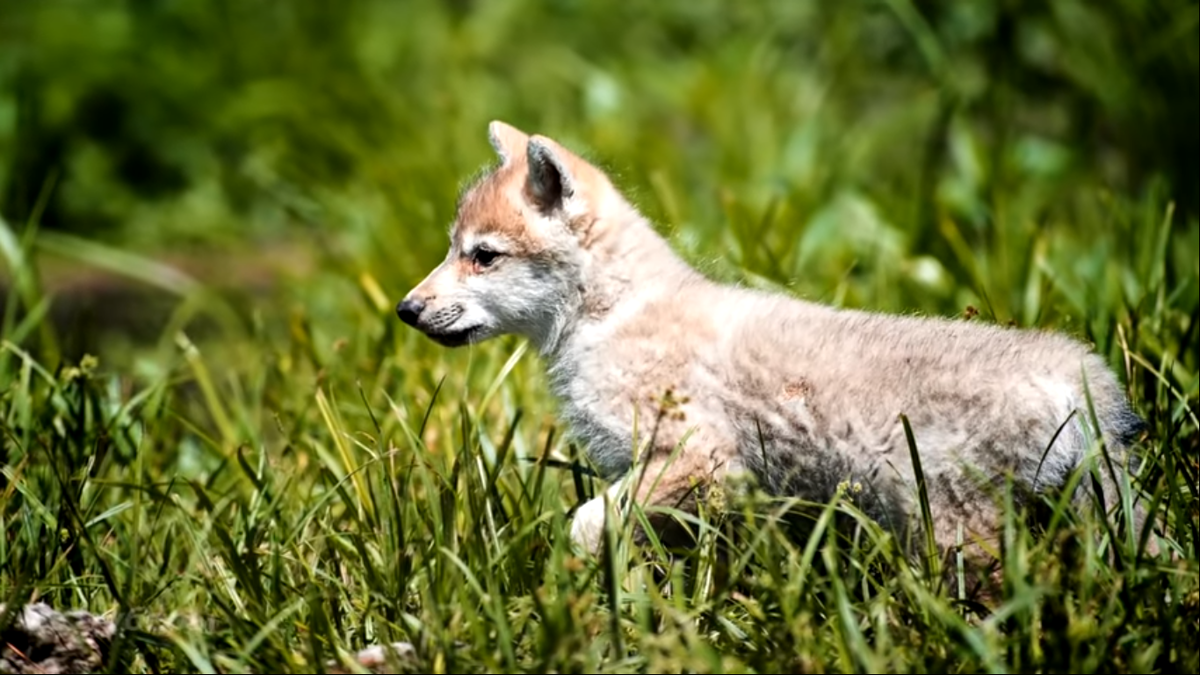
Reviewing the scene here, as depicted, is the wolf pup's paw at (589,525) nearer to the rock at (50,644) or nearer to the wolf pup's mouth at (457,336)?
the wolf pup's mouth at (457,336)

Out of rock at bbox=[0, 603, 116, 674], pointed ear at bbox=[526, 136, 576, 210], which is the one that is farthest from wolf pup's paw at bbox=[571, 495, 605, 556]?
rock at bbox=[0, 603, 116, 674]

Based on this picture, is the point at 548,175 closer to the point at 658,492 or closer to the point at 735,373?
the point at 735,373

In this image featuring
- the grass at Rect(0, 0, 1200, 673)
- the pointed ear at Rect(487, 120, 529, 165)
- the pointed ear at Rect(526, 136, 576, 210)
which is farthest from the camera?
the pointed ear at Rect(487, 120, 529, 165)

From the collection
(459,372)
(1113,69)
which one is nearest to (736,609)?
(459,372)

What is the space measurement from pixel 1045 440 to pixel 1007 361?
0.19m

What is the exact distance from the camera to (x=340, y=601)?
362 centimetres

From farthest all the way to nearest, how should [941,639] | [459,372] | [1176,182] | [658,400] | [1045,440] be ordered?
[1176,182] → [459,372] → [658,400] → [1045,440] → [941,639]

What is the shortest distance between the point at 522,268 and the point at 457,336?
0.24 m

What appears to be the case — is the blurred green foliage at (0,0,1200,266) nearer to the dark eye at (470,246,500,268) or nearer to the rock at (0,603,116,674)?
the dark eye at (470,246,500,268)

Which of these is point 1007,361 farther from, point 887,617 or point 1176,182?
point 1176,182

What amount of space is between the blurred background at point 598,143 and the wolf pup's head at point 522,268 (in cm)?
49

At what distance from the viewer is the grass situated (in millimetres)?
3309

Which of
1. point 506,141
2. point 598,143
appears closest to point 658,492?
point 506,141

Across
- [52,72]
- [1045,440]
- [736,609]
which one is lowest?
[736,609]
